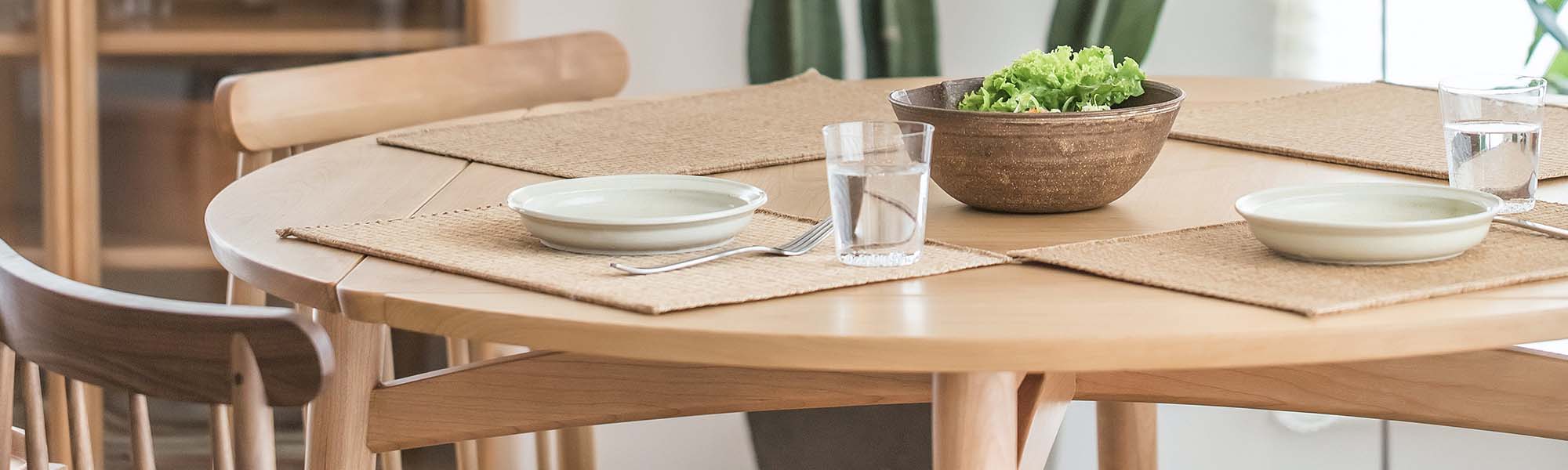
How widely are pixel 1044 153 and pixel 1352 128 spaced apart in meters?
0.46

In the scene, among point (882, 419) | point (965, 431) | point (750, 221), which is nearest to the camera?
point (965, 431)

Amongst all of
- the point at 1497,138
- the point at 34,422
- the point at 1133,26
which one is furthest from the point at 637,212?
the point at 1133,26

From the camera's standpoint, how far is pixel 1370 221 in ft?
2.81

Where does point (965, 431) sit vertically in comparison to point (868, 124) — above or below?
below

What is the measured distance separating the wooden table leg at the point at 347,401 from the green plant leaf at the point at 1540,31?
1625 millimetres

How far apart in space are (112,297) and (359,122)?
93cm

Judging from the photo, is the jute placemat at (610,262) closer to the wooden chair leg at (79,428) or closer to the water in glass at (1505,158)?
the wooden chair leg at (79,428)

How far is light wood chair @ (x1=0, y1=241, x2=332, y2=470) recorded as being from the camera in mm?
643

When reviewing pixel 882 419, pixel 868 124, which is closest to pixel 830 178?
pixel 868 124

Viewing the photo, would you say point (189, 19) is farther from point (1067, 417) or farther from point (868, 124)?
point (868, 124)

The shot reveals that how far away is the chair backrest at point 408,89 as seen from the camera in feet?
4.92

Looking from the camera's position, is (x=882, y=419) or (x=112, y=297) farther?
(x=882, y=419)

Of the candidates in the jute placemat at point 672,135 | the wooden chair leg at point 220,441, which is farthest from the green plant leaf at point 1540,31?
the wooden chair leg at point 220,441

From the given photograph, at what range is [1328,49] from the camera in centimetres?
234
